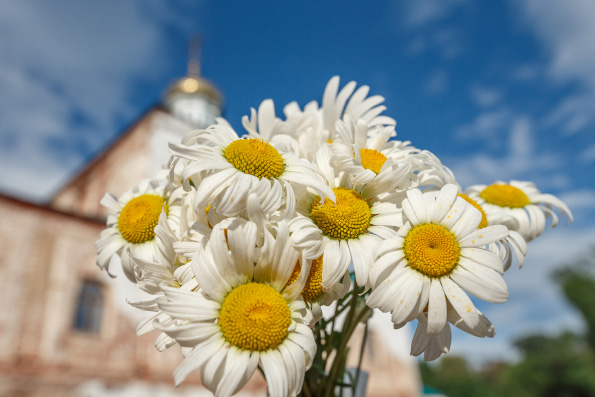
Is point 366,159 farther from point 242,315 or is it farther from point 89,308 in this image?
point 89,308

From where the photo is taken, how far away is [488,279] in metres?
0.69

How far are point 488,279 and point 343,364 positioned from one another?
19.1 inches

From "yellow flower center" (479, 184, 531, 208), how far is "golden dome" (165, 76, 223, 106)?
17.4 meters

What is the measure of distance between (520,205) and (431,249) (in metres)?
0.54

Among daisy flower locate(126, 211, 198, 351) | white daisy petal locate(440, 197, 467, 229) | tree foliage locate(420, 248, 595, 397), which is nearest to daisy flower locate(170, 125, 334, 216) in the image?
daisy flower locate(126, 211, 198, 351)

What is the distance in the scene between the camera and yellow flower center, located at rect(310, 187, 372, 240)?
0.79 metres

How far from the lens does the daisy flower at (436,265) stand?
686 millimetres

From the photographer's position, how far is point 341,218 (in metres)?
0.79

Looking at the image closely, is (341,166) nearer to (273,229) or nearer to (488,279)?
(273,229)

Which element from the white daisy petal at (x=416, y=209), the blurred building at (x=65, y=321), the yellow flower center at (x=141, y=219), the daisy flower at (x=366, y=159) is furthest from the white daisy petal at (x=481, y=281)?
the blurred building at (x=65, y=321)

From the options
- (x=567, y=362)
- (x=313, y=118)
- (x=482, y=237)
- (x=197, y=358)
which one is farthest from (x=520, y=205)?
(x=567, y=362)

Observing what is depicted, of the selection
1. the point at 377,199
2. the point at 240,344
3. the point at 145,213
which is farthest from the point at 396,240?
the point at 145,213

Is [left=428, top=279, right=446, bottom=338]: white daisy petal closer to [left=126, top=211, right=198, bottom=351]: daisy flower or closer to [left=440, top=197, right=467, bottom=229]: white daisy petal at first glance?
[left=440, top=197, right=467, bottom=229]: white daisy petal

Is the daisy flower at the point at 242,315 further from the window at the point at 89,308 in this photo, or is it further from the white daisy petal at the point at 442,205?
the window at the point at 89,308
